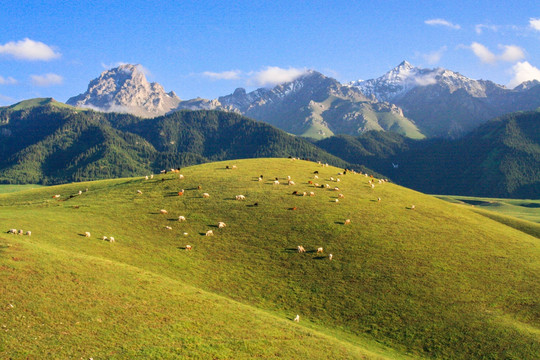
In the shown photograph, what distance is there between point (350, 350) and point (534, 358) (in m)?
17.0

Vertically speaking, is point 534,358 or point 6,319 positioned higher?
point 6,319

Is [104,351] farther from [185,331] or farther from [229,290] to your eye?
[229,290]

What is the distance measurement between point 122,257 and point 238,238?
1666 cm

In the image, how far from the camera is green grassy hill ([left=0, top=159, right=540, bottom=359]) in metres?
32.0

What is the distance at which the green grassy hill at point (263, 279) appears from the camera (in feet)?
105

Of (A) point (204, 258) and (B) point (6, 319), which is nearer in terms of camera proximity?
(B) point (6, 319)

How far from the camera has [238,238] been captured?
60.4 meters

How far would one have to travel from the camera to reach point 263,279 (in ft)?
164

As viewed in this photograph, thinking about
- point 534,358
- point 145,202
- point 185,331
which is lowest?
point 534,358

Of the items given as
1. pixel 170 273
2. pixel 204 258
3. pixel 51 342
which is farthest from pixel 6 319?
pixel 204 258

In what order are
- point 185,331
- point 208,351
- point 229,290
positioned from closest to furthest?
point 208,351 → point 185,331 → point 229,290

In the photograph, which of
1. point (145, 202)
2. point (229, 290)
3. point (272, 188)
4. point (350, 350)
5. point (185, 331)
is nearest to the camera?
point (185, 331)

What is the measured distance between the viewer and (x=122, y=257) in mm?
51156

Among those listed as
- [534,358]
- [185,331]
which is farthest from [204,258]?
[534,358]
